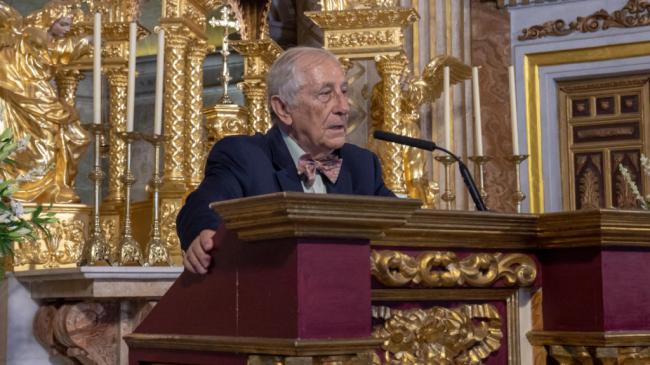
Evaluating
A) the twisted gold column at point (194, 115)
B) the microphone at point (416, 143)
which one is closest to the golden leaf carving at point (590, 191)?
the twisted gold column at point (194, 115)

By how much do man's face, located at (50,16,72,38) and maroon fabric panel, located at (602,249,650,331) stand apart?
291cm

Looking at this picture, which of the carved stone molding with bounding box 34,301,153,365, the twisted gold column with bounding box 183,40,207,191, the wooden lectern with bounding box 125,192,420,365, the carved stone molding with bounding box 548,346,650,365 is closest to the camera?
the wooden lectern with bounding box 125,192,420,365

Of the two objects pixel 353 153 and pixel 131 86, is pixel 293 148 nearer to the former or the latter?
pixel 353 153

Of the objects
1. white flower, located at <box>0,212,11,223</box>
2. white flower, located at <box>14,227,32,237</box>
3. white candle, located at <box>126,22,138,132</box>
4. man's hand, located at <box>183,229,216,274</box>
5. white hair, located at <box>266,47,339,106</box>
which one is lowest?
man's hand, located at <box>183,229,216,274</box>

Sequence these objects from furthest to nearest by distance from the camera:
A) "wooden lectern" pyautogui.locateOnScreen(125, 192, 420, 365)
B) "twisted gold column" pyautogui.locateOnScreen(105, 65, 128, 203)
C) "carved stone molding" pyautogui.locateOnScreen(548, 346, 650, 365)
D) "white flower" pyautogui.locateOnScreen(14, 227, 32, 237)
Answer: "twisted gold column" pyautogui.locateOnScreen(105, 65, 128, 203)
"white flower" pyautogui.locateOnScreen(14, 227, 32, 237)
"carved stone molding" pyautogui.locateOnScreen(548, 346, 650, 365)
"wooden lectern" pyautogui.locateOnScreen(125, 192, 420, 365)

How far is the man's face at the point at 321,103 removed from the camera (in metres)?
2.62

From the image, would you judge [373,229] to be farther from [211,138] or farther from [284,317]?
[211,138]

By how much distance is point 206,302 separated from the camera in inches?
83.7

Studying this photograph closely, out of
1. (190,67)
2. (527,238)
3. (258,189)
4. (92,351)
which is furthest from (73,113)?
(527,238)

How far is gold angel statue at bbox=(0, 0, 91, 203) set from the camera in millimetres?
4617

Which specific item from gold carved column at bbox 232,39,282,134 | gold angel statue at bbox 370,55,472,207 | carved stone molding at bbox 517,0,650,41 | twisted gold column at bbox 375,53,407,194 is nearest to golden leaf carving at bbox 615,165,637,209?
carved stone molding at bbox 517,0,650,41

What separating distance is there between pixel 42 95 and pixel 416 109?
1764 millimetres

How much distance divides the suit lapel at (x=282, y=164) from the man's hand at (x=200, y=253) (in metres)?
0.35

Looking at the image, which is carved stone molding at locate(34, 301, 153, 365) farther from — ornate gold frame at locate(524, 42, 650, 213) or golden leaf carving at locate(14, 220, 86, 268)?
ornate gold frame at locate(524, 42, 650, 213)
